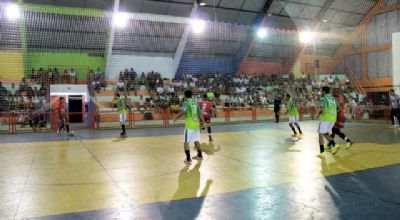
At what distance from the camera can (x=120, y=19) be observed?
24.7 metres

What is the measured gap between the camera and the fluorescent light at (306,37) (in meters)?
29.6

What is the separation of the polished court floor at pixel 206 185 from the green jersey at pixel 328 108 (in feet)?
3.30

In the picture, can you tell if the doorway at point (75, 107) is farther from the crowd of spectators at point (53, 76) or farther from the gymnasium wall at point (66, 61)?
the gymnasium wall at point (66, 61)

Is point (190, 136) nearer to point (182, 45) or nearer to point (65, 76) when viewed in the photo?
point (65, 76)

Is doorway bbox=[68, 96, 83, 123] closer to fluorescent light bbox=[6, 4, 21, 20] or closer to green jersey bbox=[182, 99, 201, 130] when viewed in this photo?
fluorescent light bbox=[6, 4, 21, 20]

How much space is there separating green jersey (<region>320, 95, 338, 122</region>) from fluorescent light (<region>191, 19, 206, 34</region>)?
1899cm

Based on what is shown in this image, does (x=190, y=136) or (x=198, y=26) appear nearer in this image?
(x=190, y=136)

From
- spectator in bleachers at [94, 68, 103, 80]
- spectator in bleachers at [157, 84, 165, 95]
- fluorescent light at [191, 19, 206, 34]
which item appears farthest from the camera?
fluorescent light at [191, 19, 206, 34]

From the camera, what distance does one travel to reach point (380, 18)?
28.4 metres

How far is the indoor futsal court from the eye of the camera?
5.17 meters

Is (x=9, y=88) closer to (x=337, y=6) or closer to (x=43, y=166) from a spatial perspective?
(x=43, y=166)

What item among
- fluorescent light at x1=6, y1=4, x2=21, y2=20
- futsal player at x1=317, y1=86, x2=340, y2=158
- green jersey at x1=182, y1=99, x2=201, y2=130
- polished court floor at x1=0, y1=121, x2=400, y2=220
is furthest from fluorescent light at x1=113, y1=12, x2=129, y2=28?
futsal player at x1=317, y1=86, x2=340, y2=158

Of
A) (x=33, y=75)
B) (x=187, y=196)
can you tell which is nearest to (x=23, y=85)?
(x=33, y=75)

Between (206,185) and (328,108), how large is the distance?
15.3 feet
